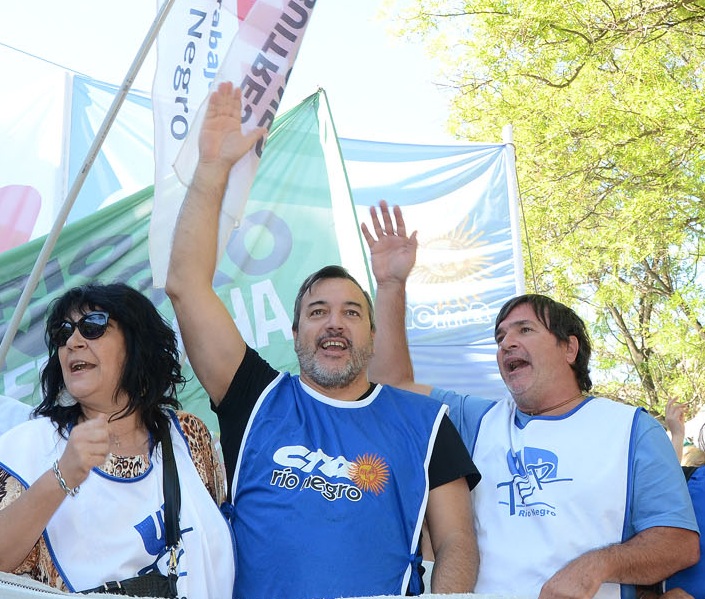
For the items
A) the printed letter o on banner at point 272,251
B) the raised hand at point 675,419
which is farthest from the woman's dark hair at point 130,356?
the raised hand at point 675,419

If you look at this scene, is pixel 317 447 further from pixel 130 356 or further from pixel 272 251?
pixel 272 251

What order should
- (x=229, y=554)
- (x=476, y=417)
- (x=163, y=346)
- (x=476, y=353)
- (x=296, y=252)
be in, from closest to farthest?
1. (x=229, y=554)
2. (x=163, y=346)
3. (x=476, y=417)
4. (x=296, y=252)
5. (x=476, y=353)

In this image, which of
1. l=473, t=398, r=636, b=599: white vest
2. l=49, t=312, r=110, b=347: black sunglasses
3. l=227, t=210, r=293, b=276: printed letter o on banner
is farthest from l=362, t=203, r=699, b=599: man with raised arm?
l=227, t=210, r=293, b=276: printed letter o on banner

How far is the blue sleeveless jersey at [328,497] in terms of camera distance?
2.61 meters

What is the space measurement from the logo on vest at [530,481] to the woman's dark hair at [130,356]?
109 centimetres

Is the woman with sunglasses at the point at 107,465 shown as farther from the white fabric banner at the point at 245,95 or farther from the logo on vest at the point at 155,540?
the white fabric banner at the point at 245,95

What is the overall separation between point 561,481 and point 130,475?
1.33 meters

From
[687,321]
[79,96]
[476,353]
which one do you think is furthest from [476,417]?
[687,321]

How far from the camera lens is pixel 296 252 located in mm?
5000

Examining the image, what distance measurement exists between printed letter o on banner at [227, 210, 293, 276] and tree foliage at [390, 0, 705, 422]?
4.45m

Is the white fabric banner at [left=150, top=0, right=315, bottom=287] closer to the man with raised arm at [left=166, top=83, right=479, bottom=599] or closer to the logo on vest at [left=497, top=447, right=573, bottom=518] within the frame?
the man with raised arm at [left=166, top=83, right=479, bottom=599]

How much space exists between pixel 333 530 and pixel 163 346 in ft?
2.49

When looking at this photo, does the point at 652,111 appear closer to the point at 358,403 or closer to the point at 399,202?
the point at 399,202

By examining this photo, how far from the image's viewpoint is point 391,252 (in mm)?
3562
